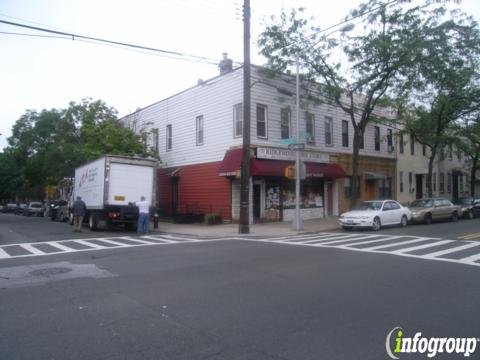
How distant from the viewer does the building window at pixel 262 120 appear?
23234 mm

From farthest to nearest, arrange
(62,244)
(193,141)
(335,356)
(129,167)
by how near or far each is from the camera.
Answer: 1. (193,141)
2. (129,167)
3. (62,244)
4. (335,356)

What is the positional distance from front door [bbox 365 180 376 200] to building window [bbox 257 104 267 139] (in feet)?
37.4

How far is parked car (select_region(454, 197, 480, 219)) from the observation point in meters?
27.7

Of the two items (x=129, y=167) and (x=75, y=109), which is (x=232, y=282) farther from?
(x=75, y=109)

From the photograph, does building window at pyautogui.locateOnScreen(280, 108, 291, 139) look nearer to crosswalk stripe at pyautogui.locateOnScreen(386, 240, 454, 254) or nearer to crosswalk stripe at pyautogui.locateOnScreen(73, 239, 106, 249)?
crosswalk stripe at pyautogui.locateOnScreen(386, 240, 454, 254)

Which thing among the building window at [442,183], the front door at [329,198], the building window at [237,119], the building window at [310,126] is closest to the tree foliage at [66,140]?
the building window at [237,119]

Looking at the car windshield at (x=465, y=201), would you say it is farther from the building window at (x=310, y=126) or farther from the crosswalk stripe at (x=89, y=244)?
the crosswalk stripe at (x=89, y=244)

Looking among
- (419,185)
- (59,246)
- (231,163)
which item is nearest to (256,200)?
(231,163)

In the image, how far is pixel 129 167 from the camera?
19734 millimetres

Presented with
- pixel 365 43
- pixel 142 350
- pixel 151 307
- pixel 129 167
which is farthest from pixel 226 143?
pixel 142 350

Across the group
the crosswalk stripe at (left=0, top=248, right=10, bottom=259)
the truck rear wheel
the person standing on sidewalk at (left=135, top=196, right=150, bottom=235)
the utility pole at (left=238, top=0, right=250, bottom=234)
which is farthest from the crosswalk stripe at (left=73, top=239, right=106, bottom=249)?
the utility pole at (left=238, top=0, right=250, bottom=234)

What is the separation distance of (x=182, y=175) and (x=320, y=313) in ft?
72.2

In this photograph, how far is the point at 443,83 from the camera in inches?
941

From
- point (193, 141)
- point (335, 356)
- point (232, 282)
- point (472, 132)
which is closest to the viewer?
point (335, 356)
